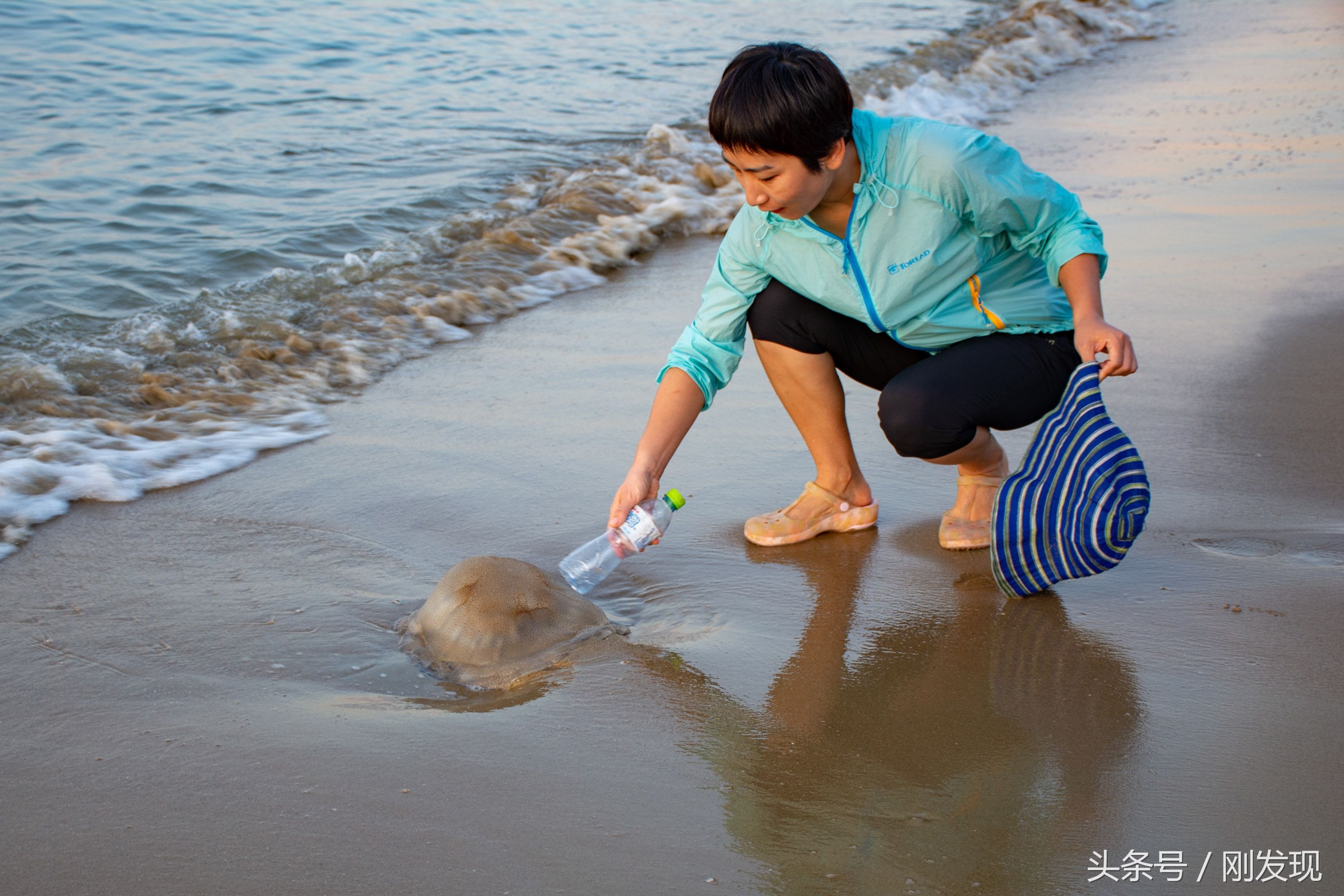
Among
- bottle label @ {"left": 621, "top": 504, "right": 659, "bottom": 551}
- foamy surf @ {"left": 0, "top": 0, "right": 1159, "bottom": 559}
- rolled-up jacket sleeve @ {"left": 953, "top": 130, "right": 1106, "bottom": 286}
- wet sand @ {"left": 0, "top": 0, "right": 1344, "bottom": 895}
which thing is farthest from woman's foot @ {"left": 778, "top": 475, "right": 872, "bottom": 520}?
foamy surf @ {"left": 0, "top": 0, "right": 1159, "bottom": 559}

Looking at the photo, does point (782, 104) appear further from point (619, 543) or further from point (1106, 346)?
point (619, 543)

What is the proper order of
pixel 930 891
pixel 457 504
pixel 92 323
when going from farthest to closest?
1. pixel 92 323
2. pixel 457 504
3. pixel 930 891

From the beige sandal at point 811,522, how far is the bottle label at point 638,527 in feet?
1.89

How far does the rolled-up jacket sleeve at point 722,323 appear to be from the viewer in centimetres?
264

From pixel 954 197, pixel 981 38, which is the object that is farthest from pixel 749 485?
pixel 981 38

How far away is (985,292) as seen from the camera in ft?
8.87

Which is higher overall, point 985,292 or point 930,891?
point 985,292

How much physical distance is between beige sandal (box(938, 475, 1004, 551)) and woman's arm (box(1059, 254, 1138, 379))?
622 millimetres

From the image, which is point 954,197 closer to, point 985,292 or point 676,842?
point 985,292

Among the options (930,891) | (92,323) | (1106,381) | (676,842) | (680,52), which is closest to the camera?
(930,891)

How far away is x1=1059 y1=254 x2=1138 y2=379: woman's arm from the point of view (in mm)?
2230

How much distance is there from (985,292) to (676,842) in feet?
5.13

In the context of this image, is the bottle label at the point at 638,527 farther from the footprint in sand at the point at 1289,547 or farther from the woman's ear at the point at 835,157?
the footprint in sand at the point at 1289,547

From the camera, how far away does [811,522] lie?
120 inches
